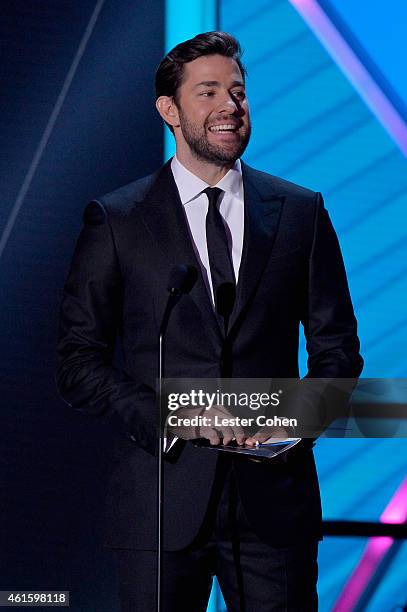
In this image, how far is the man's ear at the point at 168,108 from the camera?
218 cm

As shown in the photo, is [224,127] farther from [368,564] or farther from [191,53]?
[368,564]

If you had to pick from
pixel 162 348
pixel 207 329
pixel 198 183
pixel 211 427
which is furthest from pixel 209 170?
pixel 211 427

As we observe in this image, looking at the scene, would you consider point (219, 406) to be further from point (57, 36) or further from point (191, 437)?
point (57, 36)

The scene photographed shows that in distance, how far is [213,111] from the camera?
2074mm

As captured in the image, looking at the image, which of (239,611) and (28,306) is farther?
(28,306)

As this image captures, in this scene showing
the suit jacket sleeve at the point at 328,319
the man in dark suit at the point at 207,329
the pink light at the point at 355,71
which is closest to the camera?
the man in dark suit at the point at 207,329

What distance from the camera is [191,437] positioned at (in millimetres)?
1717

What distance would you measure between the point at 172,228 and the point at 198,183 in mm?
129

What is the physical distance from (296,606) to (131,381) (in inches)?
20.1

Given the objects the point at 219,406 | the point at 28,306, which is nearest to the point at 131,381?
the point at 219,406

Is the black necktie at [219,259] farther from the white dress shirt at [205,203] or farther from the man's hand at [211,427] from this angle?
the man's hand at [211,427]

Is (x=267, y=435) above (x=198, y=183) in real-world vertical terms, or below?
below

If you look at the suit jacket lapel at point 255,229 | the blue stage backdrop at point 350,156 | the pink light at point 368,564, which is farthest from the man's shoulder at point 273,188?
the pink light at point 368,564

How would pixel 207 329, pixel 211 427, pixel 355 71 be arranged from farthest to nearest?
1. pixel 355 71
2. pixel 207 329
3. pixel 211 427
